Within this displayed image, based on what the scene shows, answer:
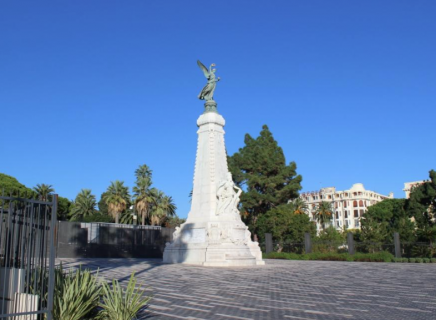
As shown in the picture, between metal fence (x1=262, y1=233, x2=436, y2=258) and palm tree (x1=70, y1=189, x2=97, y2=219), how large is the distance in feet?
100

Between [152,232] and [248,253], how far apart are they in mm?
13047

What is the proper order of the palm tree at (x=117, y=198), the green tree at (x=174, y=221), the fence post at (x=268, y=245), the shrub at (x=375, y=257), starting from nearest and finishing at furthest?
the shrub at (x=375, y=257) → the fence post at (x=268, y=245) → the palm tree at (x=117, y=198) → the green tree at (x=174, y=221)

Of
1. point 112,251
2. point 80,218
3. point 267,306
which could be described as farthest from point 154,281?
point 80,218

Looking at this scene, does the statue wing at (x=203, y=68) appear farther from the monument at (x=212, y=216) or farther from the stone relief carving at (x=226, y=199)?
the stone relief carving at (x=226, y=199)

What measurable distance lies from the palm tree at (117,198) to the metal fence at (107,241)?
1806 cm

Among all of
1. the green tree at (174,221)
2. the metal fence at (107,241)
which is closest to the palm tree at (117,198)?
the green tree at (174,221)

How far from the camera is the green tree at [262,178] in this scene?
44125mm

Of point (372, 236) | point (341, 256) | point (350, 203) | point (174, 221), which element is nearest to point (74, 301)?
point (341, 256)

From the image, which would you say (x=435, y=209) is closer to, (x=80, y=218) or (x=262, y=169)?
(x=262, y=169)

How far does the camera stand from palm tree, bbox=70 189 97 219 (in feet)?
187

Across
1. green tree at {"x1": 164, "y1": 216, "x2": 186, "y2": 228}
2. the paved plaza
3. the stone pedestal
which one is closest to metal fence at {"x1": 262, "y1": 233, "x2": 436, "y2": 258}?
the stone pedestal

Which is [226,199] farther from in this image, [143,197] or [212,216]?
[143,197]

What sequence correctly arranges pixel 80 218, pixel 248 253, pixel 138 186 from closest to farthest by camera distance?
pixel 248 253 → pixel 138 186 → pixel 80 218

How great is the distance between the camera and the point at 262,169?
4550 cm
